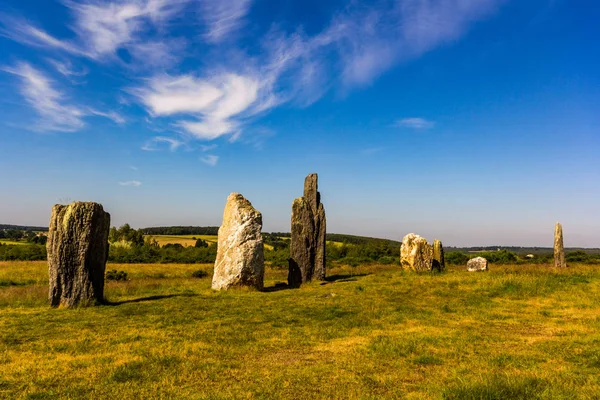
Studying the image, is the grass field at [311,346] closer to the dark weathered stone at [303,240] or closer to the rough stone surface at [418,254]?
the dark weathered stone at [303,240]

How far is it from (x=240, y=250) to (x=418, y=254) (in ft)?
38.5

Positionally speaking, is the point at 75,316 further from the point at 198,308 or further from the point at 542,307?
the point at 542,307

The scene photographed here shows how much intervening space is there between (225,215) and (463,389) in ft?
49.8

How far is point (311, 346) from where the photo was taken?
869 centimetres

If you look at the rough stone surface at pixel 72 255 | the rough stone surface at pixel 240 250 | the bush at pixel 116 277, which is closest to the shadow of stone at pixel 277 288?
the rough stone surface at pixel 240 250

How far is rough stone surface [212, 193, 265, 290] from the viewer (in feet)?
59.1

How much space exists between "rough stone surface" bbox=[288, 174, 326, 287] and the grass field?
4.85 metres

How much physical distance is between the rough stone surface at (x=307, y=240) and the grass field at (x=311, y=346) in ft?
15.9

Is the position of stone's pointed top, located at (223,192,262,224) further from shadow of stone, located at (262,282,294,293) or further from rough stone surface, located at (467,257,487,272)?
rough stone surface, located at (467,257,487,272)

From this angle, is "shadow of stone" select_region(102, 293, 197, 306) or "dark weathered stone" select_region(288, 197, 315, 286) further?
"dark weathered stone" select_region(288, 197, 315, 286)

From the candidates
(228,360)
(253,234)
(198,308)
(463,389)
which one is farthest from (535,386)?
(253,234)

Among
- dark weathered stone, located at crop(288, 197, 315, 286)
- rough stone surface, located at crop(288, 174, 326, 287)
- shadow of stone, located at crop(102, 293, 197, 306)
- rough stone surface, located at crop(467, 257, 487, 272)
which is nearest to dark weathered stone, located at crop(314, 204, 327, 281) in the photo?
rough stone surface, located at crop(288, 174, 326, 287)

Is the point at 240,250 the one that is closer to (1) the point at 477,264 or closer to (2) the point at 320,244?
(2) the point at 320,244

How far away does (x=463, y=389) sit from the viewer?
568 centimetres
